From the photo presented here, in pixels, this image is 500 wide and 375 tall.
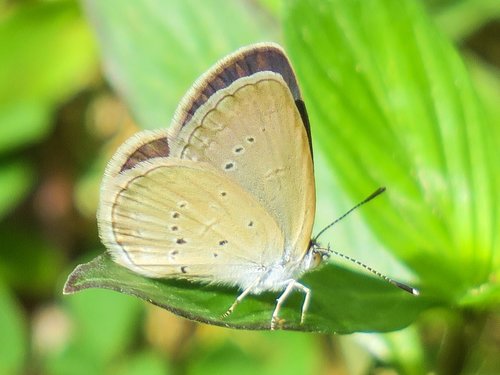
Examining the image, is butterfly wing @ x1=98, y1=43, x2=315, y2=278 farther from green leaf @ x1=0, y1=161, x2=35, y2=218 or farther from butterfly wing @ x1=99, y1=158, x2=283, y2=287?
green leaf @ x1=0, y1=161, x2=35, y2=218

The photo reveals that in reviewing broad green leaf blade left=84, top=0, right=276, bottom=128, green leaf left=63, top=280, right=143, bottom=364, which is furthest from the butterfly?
green leaf left=63, top=280, right=143, bottom=364

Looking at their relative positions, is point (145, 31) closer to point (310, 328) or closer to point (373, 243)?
point (373, 243)

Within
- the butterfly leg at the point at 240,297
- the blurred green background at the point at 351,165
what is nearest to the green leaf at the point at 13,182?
the blurred green background at the point at 351,165

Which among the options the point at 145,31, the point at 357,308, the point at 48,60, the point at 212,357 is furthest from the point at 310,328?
the point at 48,60

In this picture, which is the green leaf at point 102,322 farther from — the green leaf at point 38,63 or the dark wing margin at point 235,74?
the dark wing margin at point 235,74

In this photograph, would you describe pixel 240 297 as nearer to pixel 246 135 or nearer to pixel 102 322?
pixel 246 135

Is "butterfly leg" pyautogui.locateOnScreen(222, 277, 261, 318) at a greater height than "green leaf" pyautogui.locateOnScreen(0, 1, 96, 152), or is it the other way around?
"green leaf" pyautogui.locateOnScreen(0, 1, 96, 152)
